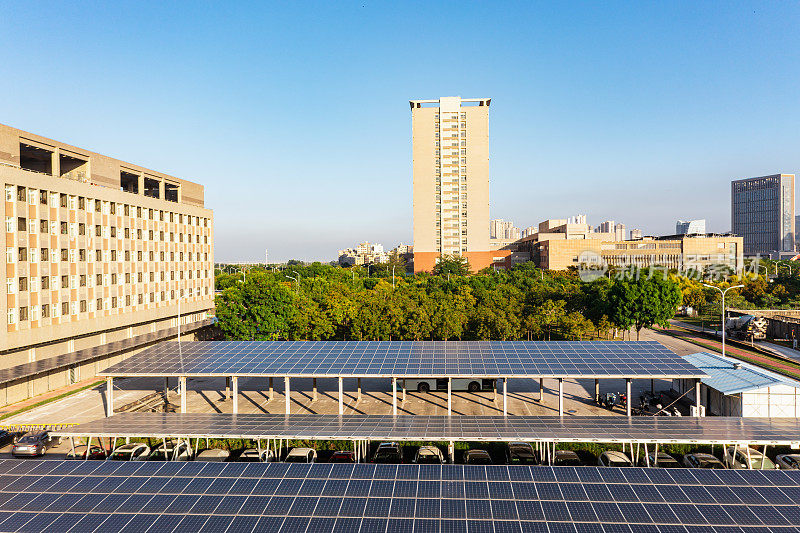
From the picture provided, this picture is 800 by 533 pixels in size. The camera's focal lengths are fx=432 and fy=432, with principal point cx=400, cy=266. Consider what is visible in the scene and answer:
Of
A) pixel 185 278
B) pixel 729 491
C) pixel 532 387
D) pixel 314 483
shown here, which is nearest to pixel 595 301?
pixel 532 387

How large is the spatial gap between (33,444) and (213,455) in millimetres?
12527

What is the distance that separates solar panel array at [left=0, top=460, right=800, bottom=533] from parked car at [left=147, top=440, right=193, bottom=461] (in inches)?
267

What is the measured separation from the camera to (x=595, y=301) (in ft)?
185

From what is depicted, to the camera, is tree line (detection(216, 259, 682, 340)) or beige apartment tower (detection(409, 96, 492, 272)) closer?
tree line (detection(216, 259, 682, 340))

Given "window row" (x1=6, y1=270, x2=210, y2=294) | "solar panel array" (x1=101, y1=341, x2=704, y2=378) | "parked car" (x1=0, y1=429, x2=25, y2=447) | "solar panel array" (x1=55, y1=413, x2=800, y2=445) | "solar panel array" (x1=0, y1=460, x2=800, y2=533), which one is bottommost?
"parked car" (x1=0, y1=429, x2=25, y2=447)

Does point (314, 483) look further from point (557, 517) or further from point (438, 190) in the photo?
point (438, 190)

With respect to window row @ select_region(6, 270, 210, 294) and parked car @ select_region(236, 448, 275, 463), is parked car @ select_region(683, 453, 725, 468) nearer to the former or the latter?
parked car @ select_region(236, 448, 275, 463)

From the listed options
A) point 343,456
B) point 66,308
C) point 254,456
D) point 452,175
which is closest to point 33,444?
point 254,456

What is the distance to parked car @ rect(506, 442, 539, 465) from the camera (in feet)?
74.0

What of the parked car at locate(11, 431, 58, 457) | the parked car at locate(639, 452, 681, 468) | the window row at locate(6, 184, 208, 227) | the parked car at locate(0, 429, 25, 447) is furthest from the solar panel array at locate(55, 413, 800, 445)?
the window row at locate(6, 184, 208, 227)

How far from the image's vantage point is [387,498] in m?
13.8

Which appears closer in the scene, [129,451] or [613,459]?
[613,459]

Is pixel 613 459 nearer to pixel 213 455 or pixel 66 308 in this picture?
pixel 213 455

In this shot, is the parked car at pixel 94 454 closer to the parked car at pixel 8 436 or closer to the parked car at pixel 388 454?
the parked car at pixel 8 436
